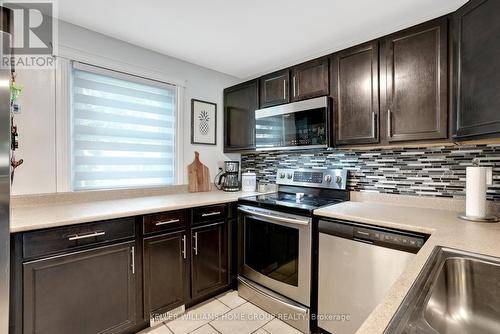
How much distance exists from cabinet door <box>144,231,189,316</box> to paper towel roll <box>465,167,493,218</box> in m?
1.94

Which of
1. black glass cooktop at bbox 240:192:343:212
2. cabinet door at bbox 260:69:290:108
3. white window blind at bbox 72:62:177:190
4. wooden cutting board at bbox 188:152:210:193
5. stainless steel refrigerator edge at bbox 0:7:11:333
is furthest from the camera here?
wooden cutting board at bbox 188:152:210:193

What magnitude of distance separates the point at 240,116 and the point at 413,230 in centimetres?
199

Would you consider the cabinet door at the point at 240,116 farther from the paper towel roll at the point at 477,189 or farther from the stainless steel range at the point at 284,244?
the paper towel roll at the point at 477,189

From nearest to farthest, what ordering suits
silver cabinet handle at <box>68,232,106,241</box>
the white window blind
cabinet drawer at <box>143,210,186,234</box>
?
silver cabinet handle at <box>68,232,106,241</box>, cabinet drawer at <box>143,210,186,234</box>, the white window blind

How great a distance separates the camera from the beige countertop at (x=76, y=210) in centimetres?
137

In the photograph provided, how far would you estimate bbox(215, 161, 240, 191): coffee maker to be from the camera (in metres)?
2.80

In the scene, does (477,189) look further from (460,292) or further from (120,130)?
(120,130)

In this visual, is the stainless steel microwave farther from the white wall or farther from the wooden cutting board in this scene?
the white wall

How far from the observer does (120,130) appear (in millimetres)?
2223

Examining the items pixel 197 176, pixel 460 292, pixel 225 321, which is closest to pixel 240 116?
pixel 197 176

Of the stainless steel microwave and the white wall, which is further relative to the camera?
the stainless steel microwave

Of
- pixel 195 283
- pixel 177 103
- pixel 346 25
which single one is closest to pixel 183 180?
pixel 177 103

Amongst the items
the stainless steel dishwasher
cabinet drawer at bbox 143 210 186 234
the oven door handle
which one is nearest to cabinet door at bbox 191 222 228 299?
cabinet drawer at bbox 143 210 186 234

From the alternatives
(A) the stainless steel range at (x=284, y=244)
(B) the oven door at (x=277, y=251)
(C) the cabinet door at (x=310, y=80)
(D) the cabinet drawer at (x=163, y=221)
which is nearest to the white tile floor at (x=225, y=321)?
(A) the stainless steel range at (x=284, y=244)
